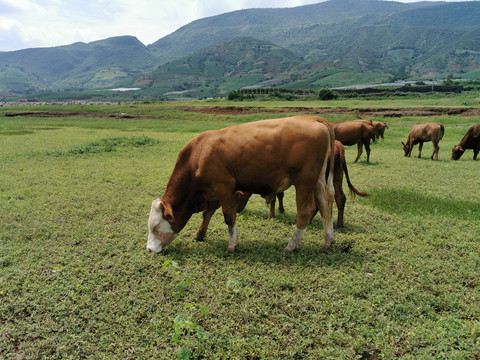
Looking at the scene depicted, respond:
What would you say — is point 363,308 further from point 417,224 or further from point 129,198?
point 129,198

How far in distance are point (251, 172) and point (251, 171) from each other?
0.06 ft

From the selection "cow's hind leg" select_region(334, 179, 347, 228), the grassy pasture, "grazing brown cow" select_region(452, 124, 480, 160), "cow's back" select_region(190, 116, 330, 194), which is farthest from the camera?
"grazing brown cow" select_region(452, 124, 480, 160)

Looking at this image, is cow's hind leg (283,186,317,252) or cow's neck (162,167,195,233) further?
cow's neck (162,167,195,233)

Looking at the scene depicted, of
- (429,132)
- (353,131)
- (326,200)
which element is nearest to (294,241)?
(326,200)

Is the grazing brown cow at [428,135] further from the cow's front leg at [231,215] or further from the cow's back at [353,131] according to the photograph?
the cow's front leg at [231,215]

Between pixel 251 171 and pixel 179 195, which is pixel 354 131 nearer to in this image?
pixel 251 171

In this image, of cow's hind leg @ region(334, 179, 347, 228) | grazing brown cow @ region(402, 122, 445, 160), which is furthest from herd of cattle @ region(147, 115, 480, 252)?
grazing brown cow @ region(402, 122, 445, 160)

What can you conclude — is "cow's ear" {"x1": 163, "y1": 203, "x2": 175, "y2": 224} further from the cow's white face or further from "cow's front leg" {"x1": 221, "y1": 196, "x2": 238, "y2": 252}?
"cow's front leg" {"x1": 221, "y1": 196, "x2": 238, "y2": 252}

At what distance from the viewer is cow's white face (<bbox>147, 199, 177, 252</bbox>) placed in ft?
19.8

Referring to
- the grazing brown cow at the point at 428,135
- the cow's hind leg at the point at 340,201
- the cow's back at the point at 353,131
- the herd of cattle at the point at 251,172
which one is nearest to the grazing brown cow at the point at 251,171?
the herd of cattle at the point at 251,172

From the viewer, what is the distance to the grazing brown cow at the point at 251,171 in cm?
576

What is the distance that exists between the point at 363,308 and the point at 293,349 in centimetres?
135

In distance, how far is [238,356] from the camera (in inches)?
148

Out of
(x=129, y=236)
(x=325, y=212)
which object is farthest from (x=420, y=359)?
(x=129, y=236)
